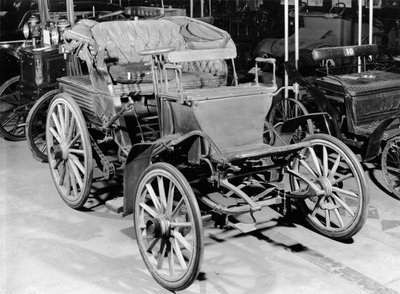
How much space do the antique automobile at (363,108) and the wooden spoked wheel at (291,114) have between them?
0.24 meters

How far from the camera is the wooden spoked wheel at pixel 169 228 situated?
9.94 ft

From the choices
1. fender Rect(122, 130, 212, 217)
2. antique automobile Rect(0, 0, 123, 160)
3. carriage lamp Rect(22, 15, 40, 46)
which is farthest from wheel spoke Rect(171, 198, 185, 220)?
carriage lamp Rect(22, 15, 40, 46)

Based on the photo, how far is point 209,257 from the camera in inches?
146

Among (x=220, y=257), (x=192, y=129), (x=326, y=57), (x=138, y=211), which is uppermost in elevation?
(x=326, y=57)

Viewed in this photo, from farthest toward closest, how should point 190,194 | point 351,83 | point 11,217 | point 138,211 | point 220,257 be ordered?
point 351,83 < point 11,217 < point 220,257 < point 138,211 < point 190,194

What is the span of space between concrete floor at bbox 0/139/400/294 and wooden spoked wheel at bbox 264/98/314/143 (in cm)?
103

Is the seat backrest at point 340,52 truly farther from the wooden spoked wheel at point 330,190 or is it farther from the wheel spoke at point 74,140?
the wheel spoke at point 74,140

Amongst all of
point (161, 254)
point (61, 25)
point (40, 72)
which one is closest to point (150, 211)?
point (161, 254)

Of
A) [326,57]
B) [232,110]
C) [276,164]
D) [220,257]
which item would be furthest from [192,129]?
[326,57]

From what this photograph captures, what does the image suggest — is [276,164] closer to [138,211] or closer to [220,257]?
[220,257]

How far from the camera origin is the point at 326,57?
17.4 ft

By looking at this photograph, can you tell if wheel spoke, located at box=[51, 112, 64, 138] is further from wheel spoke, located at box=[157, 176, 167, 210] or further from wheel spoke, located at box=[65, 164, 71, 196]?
wheel spoke, located at box=[157, 176, 167, 210]

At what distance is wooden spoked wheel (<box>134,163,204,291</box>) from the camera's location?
119 inches

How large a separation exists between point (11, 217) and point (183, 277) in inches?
77.4
